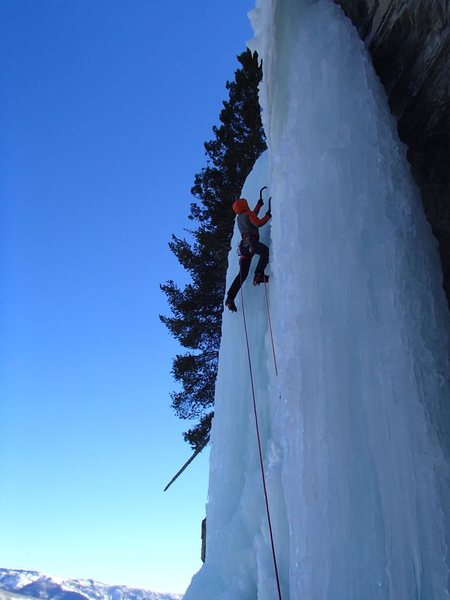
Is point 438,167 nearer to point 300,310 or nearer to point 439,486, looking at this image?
point 300,310

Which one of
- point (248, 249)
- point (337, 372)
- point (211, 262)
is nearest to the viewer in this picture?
point (337, 372)

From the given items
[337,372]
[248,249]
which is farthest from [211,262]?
[337,372]

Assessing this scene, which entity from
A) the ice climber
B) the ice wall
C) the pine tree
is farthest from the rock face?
the pine tree

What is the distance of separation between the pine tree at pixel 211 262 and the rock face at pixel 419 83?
4.53 metres

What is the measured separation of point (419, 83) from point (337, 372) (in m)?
2.37

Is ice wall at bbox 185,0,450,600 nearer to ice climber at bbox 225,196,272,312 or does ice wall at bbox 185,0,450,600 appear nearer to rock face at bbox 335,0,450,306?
rock face at bbox 335,0,450,306

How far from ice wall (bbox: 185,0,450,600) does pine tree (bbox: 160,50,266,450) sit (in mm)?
4054

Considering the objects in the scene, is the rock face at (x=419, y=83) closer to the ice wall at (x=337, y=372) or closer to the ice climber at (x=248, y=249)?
the ice wall at (x=337, y=372)

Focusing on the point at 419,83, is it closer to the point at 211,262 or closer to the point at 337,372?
the point at 337,372

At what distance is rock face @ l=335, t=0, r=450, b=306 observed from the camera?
330 centimetres

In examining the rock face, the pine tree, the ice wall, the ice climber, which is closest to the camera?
the ice wall

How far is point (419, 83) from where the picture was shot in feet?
11.5

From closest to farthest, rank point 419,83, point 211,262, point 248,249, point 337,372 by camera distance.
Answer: point 337,372, point 419,83, point 248,249, point 211,262

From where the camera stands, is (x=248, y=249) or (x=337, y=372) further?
(x=248, y=249)
